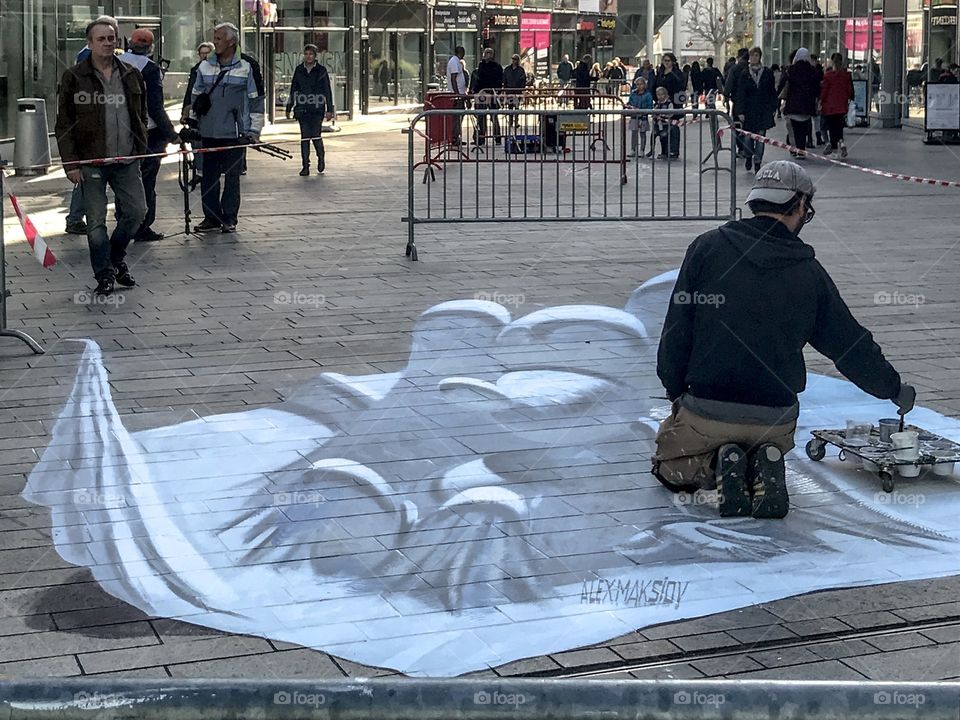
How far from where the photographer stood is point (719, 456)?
17.0 feet

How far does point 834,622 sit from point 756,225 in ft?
5.56

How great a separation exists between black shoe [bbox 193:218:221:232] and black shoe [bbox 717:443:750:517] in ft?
28.8

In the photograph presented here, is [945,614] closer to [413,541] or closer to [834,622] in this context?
[834,622]

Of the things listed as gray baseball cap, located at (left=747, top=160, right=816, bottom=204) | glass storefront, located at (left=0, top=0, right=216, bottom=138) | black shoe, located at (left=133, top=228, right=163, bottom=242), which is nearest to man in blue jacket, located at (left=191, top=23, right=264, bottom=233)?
black shoe, located at (left=133, top=228, right=163, bottom=242)

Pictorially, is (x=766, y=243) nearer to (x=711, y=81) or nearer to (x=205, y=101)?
(x=205, y=101)

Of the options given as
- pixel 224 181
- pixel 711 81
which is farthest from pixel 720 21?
pixel 224 181

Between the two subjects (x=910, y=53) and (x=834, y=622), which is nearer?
(x=834, y=622)

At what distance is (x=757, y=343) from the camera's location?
521 centimetres

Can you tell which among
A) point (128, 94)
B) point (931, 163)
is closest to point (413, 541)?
point (128, 94)

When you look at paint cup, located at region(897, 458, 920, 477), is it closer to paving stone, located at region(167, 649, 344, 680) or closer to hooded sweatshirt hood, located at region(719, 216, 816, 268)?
hooded sweatshirt hood, located at region(719, 216, 816, 268)

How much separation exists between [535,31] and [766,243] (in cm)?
4839

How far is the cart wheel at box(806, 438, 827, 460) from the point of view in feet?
19.5

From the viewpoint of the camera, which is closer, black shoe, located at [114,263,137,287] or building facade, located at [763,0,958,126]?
black shoe, located at [114,263,137,287]

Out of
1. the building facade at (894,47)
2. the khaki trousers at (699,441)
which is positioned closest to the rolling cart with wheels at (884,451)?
the khaki trousers at (699,441)
